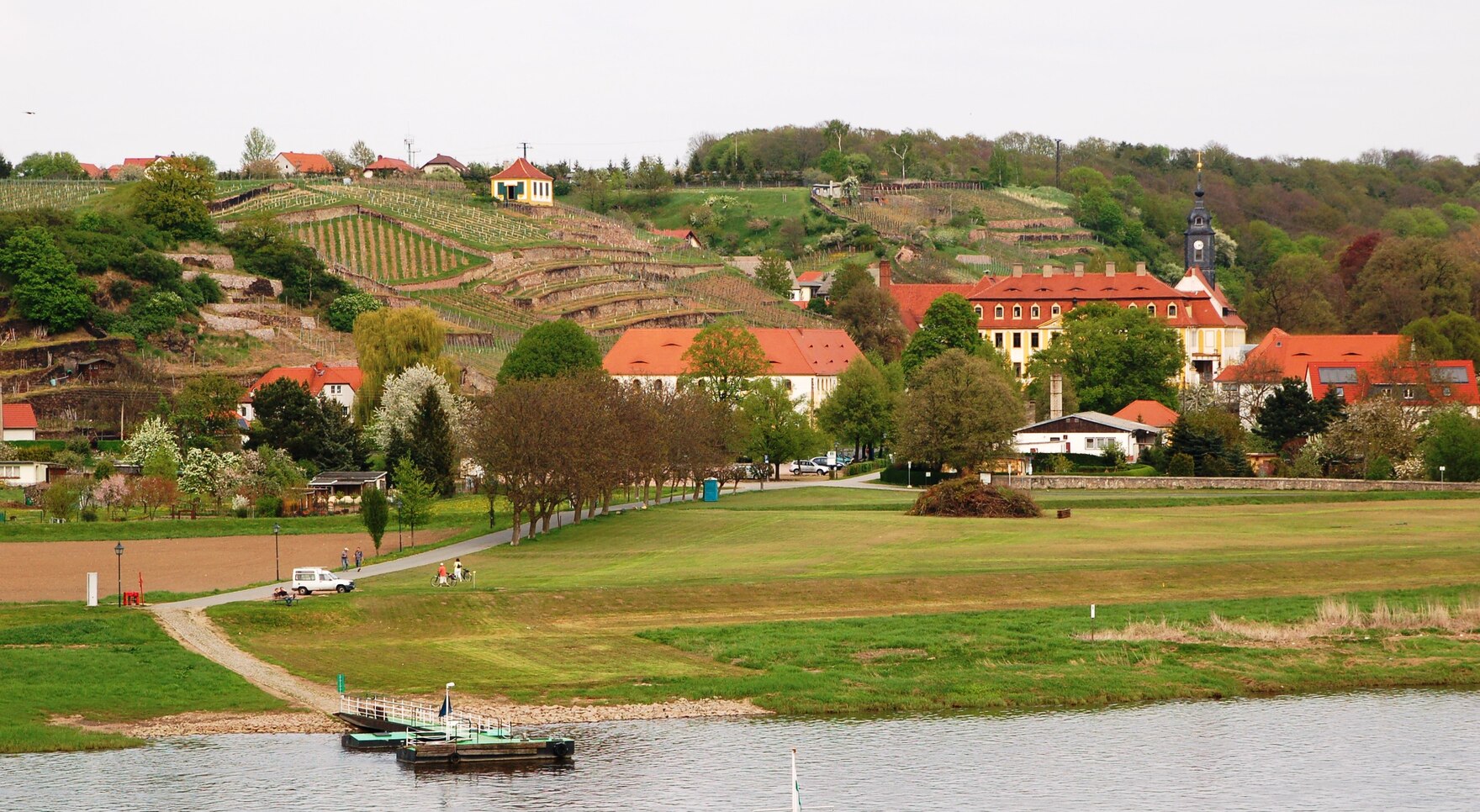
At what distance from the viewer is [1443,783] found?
3703cm

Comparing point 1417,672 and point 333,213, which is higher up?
point 333,213

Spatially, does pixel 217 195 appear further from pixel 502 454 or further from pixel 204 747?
pixel 204 747

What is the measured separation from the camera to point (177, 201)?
16638 cm

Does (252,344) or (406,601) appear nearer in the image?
(406,601)

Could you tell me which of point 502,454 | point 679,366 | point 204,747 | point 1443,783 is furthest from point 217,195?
point 1443,783

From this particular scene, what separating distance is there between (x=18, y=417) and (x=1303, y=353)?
90.7 metres

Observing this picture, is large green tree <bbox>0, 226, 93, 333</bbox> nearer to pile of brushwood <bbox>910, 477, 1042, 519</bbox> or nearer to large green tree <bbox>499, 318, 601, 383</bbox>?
large green tree <bbox>499, 318, 601, 383</bbox>

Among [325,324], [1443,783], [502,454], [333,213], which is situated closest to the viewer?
[1443,783]

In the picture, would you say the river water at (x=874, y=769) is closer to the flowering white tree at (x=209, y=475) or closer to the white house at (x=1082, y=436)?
the flowering white tree at (x=209, y=475)

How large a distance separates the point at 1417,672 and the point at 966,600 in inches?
574

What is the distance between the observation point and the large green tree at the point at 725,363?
4532 inches

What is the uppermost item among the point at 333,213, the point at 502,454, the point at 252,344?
the point at 333,213

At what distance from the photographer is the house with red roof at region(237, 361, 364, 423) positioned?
126500mm

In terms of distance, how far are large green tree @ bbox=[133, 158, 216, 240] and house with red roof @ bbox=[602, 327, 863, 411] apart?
4441 cm
